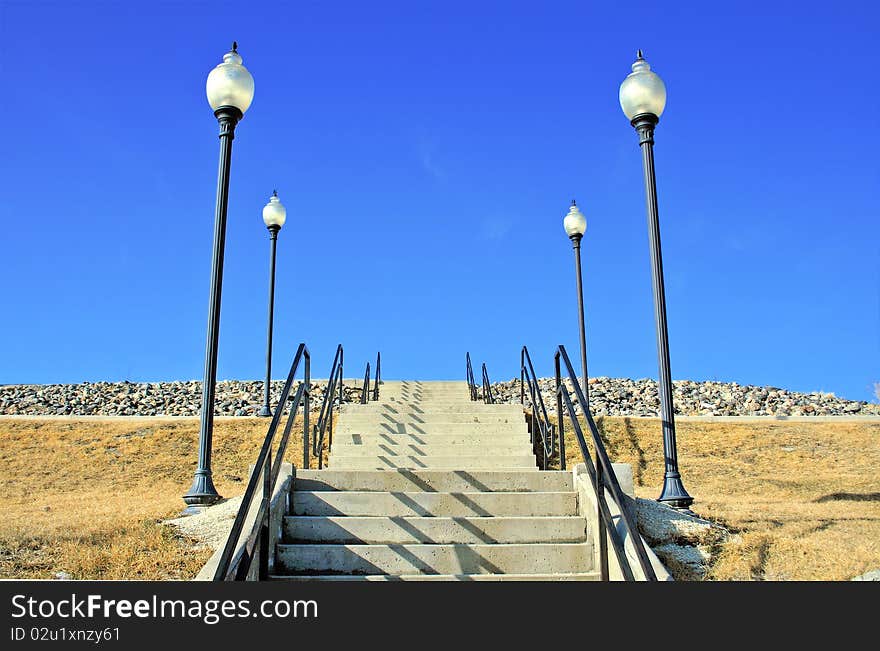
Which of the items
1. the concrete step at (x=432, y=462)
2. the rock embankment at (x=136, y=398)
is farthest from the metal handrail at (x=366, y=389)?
the concrete step at (x=432, y=462)

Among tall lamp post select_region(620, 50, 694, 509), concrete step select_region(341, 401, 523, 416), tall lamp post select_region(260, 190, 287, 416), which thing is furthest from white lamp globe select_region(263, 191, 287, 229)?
tall lamp post select_region(620, 50, 694, 509)

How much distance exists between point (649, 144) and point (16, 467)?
12.1m

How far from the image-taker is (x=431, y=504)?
22.7 ft

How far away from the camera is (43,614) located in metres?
4.24

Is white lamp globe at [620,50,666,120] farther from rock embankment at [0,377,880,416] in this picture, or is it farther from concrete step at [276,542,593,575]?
rock embankment at [0,377,880,416]

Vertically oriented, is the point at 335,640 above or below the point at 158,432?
below

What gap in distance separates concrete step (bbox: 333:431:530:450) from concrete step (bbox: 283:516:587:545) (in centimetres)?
424

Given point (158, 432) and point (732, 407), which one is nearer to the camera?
point (158, 432)

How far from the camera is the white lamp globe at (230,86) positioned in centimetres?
980

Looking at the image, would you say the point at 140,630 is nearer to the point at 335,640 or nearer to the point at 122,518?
the point at 335,640

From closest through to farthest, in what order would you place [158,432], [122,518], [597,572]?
[597,572]
[122,518]
[158,432]

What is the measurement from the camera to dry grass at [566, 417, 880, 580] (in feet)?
22.6

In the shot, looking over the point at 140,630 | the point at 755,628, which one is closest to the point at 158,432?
the point at 140,630

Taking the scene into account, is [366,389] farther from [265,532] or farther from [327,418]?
[265,532]
